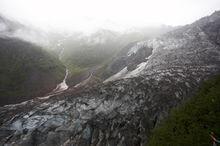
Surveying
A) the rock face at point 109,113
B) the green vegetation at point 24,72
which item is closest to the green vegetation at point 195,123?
the rock face at point 109,113

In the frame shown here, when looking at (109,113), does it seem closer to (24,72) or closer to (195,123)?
(195,123)

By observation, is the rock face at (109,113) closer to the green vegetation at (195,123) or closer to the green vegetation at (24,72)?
the green vegetation at (195,123)

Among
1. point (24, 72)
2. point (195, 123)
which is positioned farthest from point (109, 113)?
point (24, 72)

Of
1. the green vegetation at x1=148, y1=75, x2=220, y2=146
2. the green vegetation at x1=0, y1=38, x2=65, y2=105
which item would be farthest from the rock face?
the green vegetation at x1=0, y1=38, x2=65, y2=105

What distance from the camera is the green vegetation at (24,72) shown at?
115 meters

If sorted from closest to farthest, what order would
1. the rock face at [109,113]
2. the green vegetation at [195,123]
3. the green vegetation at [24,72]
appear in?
the green vegetation at [195,123] < the rock face at [109,113] < the green vegetation at [24,72]

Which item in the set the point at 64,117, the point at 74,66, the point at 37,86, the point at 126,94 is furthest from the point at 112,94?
the point at 74,66

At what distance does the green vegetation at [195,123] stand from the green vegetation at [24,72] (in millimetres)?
76701

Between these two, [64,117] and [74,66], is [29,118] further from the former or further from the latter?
[74,66]

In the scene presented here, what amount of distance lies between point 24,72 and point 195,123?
114 m

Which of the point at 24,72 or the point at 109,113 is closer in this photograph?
the point at 109,113

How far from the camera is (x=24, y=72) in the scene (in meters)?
138

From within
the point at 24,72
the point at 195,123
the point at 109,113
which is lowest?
the point at 109,113

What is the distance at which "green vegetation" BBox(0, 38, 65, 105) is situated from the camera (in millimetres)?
114625
